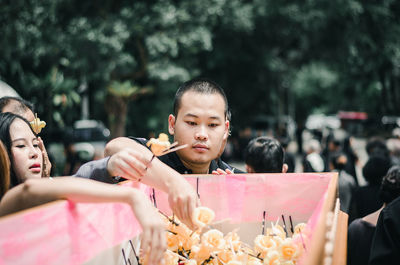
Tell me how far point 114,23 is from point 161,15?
4.69 ft

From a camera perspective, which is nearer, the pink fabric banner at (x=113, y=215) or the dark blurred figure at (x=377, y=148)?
the pink fabric banner at (x=113, y=215)

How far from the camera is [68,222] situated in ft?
4.40

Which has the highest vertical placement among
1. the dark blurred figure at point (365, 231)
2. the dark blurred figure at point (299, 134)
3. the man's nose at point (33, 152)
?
the dark blurred figure at point (299, 134)

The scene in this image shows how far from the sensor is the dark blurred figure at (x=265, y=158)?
3.50 metres

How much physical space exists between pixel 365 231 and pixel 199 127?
157 centimetres

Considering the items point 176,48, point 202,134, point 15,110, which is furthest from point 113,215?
point 176,48

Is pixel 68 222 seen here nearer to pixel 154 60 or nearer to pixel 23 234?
pixel 23 234

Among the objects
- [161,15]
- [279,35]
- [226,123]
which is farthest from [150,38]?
[226,123]

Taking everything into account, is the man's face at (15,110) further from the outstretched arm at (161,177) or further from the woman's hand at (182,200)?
the woman's hand at (182,200)

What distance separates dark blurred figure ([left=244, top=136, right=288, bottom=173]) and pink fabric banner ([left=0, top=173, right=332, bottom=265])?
140 cm

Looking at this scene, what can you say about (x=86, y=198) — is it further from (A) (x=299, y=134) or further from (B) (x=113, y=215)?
(A) (x=299, y=134)

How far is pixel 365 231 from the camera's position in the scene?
9.86 ft

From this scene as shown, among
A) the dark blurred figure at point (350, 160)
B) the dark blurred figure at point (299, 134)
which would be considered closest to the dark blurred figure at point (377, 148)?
the dark blurred figure at point (350, 160)

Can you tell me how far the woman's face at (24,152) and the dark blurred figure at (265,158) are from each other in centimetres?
185
